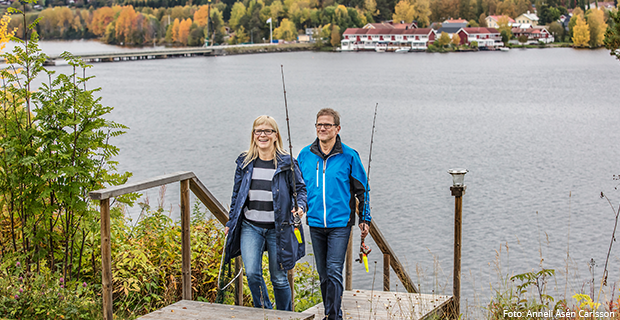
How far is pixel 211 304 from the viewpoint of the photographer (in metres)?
4.80

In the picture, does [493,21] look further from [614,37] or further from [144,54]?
[614,37]

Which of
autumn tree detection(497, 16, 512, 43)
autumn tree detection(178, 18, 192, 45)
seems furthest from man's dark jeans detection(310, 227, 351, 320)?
autumn tree detection(178, 18, 192, 45)

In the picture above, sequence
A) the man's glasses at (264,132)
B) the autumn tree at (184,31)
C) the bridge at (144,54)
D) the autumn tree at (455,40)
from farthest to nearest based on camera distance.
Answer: the autumn tree at (184,31) < the autumn tree at (455,40) < the bridge at (144,54) < the man's glasses at (264,132)

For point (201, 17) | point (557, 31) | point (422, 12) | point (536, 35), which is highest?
point (422, 12)

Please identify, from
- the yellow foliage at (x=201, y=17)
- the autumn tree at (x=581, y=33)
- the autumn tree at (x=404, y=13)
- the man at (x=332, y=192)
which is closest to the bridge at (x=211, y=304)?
the man at (x=332, y=192)

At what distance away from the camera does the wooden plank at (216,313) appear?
4.50m

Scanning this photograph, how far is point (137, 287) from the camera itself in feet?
17.5

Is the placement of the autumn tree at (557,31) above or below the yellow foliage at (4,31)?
above

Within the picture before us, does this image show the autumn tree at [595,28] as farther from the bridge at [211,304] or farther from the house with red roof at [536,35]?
the bridge at [211,304]

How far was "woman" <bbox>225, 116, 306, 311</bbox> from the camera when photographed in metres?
4.59

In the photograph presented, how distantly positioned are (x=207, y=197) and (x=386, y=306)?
183 centimetres

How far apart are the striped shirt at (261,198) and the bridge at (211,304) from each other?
1.89ft

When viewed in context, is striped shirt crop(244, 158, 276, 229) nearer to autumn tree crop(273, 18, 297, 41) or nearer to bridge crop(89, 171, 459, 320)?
bridge crop(89, 171, 459, 320)

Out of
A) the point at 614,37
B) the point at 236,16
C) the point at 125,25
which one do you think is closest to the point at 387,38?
the point at 236,16
